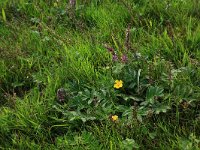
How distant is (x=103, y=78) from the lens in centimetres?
295

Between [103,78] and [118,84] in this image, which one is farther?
[103,78]

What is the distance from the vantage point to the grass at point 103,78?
252 cm

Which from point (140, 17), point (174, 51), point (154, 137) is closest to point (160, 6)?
point (140, 17)

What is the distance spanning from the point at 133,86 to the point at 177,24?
3.52 feet

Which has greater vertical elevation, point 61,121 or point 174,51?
point 174,51

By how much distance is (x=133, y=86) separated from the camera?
9.16ft

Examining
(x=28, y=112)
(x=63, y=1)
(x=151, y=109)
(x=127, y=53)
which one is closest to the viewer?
(x=151, y=109)

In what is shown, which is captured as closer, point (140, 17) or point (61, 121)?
point (61, 121)

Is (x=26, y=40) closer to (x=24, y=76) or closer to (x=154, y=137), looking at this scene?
(x=24, y=76)

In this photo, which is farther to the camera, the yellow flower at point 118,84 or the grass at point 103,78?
the yellow flower at point 118,84

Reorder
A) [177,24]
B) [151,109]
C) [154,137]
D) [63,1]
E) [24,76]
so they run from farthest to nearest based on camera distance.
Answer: [63,1] < [177,24] < [24,76] < [151,109] < [154,137]

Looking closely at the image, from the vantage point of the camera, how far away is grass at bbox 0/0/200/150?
2.52m

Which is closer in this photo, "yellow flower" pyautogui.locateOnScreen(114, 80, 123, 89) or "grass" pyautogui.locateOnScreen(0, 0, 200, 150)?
"grass" pyautogui.locateOnScreen(0, 0, 200, 150)

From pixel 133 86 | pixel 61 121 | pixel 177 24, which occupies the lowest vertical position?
pixel 61 121
